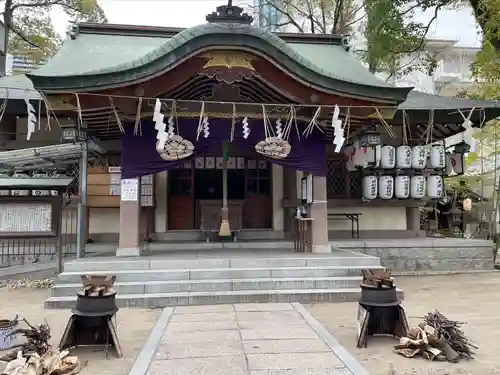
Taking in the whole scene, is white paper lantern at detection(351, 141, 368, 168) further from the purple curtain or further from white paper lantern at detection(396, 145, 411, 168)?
the purple curtain

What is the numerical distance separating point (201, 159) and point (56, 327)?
275 inches

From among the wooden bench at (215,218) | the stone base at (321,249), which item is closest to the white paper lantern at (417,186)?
the stone base at (321,249)

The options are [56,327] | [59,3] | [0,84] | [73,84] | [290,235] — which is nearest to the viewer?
[56,327]

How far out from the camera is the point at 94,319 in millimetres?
4867

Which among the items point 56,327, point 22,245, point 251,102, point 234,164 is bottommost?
point 56,327

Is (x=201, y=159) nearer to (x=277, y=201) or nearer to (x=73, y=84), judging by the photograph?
(x=277, y=201)

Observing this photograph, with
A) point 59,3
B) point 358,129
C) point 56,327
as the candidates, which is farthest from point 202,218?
point 59,3

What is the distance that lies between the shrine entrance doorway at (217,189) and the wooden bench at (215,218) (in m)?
0.16

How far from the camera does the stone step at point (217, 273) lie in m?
7.82

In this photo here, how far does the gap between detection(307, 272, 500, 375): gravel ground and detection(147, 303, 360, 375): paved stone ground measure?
39 centimetres

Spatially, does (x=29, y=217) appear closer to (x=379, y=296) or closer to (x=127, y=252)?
(x=127, y=252)

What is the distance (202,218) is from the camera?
38.5ft

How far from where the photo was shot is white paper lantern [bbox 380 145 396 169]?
11.3 metres

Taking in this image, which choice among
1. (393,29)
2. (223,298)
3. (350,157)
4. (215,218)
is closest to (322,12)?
(393,29)
